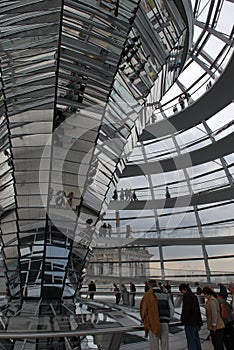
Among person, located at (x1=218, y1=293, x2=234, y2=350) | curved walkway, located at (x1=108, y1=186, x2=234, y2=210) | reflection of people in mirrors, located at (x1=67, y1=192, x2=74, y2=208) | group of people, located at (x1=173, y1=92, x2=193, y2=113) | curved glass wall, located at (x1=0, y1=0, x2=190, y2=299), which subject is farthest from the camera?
curved walkway, located at (x1=108, y1=186, x2=234, y2=210)

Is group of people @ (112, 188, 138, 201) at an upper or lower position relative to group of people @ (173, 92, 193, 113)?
lower

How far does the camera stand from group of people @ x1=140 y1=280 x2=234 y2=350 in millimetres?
5394

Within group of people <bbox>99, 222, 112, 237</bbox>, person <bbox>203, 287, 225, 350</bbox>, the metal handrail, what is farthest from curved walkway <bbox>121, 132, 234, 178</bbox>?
the metal handrail

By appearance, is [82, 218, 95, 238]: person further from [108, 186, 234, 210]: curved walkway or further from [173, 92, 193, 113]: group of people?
[108, 186, 234, 210]: curved walkway

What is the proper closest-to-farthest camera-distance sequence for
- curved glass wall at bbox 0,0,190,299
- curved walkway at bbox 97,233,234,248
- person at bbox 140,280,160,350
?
1. person at bbox 140,280,160,350
2. curved glass wall at bbox 0,0,190,299
3. curved walkway at bbox 97,233,234,248

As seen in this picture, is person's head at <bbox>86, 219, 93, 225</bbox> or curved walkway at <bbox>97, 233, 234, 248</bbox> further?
curved walkway at <bbox>97, 233, 234, 248</bbox>

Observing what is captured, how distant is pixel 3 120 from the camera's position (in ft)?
36.1

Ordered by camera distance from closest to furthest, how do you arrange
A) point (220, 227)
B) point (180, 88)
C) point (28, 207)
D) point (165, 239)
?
point (28, 207) → point (180, 88) → point (220, 227) → point (165, 239)

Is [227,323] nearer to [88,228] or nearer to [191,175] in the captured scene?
[88,228]

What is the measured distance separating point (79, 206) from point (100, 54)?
491cm

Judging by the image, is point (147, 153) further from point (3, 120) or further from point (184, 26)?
point (3, 120)

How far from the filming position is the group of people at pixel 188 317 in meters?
5.39

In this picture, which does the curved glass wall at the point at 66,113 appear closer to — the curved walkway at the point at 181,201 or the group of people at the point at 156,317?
the group of people at the point at 156,317

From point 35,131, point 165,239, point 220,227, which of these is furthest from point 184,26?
point 165,239
